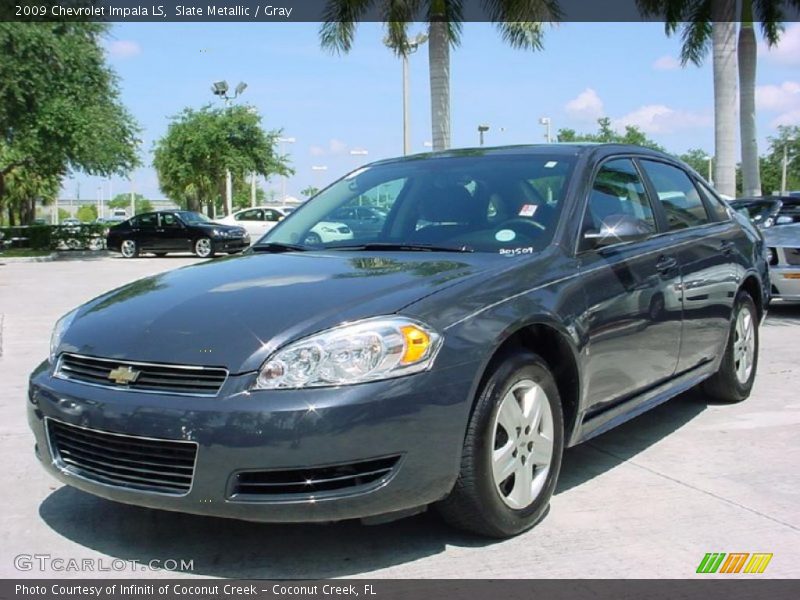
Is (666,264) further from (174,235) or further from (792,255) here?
(174,235)

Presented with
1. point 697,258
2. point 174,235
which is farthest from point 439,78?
point 174,235

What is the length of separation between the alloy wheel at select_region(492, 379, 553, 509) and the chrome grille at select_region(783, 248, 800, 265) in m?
7.55

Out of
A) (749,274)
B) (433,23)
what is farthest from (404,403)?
(433,23)

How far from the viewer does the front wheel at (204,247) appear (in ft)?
87.7

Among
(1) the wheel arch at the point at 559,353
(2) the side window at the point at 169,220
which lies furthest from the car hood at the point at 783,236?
(2) the side window at the point at 169,220

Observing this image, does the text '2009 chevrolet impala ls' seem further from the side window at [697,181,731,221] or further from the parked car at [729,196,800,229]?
the parked car at [729,196,800,229]

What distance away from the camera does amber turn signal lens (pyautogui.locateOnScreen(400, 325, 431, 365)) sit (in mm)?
3131

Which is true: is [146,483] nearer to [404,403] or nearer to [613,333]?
[404,403]

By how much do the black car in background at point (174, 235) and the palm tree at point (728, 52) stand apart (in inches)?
556

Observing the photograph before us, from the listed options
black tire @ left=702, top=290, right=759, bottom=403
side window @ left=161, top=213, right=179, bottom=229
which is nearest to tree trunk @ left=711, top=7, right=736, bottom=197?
black tire @ left=702, top=290, right=759, bottom=403

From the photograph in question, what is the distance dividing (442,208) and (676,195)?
5.68 feet

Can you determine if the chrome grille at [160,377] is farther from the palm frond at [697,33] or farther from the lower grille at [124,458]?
the palm frond at [697,33]

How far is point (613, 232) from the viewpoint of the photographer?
420 cm

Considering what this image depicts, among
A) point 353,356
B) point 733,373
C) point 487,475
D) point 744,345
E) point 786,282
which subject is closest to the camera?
point 353,356
